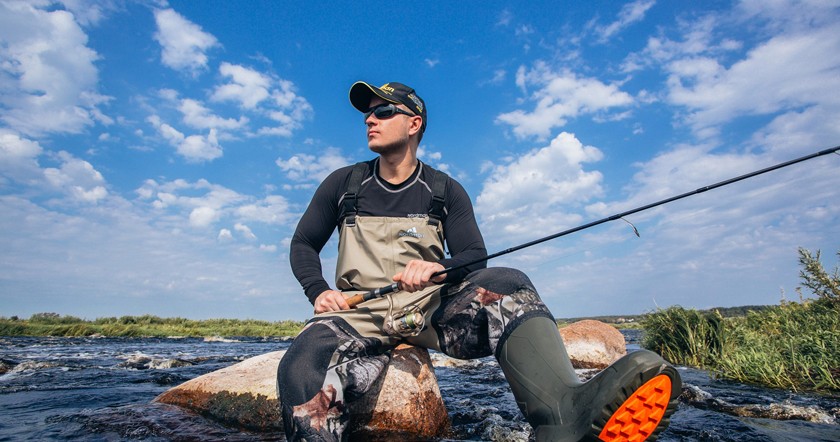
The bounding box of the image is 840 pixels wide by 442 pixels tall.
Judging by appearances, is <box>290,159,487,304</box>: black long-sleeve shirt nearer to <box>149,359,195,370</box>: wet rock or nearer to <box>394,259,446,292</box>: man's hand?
<box>394,259,446,292</box>: man's hand

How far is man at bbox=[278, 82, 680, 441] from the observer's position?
2.29m

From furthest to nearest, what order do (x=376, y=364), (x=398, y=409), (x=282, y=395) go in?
(x=398, y=409) < (x=376, y=364) < (x=282, y=395)

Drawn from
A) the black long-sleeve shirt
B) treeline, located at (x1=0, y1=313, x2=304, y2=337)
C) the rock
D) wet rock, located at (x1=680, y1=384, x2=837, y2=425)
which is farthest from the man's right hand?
treeline, located at (x1=0, y1=313, x2=304, y2=337)

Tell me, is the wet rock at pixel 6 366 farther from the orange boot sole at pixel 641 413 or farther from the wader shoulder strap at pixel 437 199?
the orange boot sole at pixel 641 413

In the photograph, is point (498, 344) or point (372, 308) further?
point (372, 308)

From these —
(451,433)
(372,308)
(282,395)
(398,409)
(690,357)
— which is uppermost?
(372,308)

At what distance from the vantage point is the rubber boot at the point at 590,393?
7.06 feet

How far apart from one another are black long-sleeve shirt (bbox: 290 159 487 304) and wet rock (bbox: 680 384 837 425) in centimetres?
289

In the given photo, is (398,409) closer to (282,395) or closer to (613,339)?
(282,395)

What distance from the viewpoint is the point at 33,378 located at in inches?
292

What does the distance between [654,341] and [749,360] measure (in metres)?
3.65

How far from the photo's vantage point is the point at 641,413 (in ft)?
Result: 7.39

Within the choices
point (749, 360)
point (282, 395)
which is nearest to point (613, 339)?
point (749, 360)

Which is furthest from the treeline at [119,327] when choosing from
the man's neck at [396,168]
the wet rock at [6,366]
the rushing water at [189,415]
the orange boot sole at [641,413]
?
the orange boot sole at [641,413]
